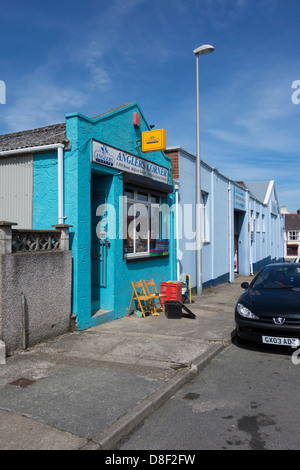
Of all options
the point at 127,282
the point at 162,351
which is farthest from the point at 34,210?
the point at 162,351

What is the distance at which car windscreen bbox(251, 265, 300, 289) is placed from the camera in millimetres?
7191

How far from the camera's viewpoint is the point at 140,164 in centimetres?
963

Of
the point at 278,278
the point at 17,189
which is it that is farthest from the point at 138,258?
the point at 278,278

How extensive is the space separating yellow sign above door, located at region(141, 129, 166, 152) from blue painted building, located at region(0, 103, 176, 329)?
0.25 metres

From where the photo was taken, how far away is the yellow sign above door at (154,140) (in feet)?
30.2

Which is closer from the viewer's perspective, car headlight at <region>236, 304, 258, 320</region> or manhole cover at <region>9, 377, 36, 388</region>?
manhole cover at <region>9, 377, 36, 388</region>

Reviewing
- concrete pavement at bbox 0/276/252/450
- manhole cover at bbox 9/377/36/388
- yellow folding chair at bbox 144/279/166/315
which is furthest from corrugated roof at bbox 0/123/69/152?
manhole cover at bbox 9/377/36/388

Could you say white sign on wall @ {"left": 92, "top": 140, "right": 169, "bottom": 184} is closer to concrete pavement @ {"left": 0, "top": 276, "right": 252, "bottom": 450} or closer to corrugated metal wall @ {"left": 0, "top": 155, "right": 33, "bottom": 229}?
corrugated metal wall @ {"left": 0, "top": 155, "right": 33, "bottom": 229}

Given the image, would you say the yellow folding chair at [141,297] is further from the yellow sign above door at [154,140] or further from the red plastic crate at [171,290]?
the yellow sign above door at [154,140]

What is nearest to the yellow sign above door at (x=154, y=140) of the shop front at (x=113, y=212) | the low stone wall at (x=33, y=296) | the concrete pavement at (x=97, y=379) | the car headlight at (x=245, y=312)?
the shop front at (x=113, y=212)

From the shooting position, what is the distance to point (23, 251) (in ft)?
20.3

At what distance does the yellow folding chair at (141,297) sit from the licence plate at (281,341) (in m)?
3.38

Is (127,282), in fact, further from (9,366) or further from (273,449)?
(273,449)

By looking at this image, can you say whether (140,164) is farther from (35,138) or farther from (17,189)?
(17,189)
